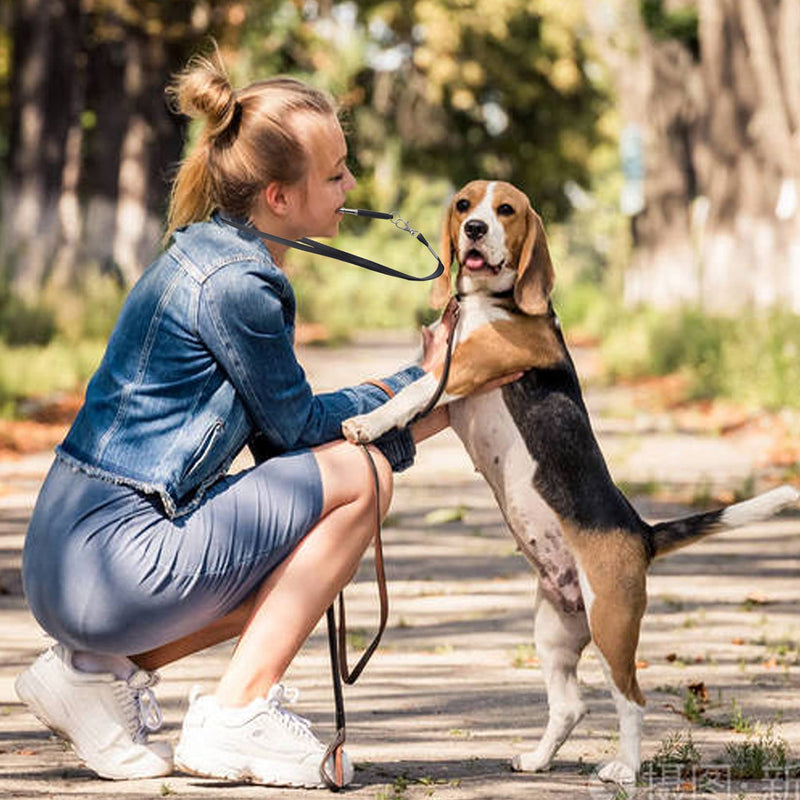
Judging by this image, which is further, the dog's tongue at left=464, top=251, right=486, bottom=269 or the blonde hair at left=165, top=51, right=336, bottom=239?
the dog's tongue at left=464, top=251, right=486, bottom=269

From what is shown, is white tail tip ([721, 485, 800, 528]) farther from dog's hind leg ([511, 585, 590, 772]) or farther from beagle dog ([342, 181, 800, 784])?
dog's hind leg ([511, 585, 590, 772])

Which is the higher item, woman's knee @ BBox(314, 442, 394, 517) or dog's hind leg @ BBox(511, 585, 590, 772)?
woman's knee @ BBox(314, 442, 394, 517)

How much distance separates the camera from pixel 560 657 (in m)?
5.04

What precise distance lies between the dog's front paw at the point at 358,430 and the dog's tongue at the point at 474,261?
0.56m

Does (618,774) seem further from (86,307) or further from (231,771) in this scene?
(86,307)

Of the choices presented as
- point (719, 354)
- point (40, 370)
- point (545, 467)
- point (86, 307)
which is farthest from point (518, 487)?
point (86, 307)

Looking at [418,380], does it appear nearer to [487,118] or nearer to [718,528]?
[718,528]

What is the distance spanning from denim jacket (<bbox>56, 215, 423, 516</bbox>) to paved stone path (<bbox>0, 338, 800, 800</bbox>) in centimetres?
82

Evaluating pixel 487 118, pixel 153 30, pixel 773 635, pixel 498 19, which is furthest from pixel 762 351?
pixel 487 118

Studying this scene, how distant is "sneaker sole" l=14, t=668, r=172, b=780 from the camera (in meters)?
4.80

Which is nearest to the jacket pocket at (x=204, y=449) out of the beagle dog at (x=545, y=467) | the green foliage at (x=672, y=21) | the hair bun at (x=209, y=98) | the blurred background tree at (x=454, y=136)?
the beagle dog at (x=545, y=467)

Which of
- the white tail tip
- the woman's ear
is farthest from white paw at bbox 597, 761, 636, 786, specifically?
the woman's ear

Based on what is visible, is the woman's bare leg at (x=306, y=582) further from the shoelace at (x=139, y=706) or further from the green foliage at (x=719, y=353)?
the green foliage at (x=719, y=353)

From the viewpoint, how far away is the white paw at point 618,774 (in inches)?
185
